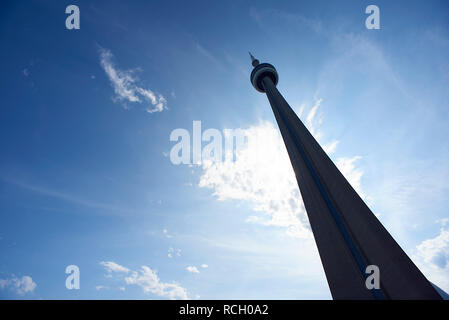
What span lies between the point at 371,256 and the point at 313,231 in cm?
738

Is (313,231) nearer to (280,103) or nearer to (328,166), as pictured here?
(328,166)

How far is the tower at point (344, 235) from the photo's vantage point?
1218 centimetres

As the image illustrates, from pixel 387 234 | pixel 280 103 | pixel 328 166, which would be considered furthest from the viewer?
pixel 280 103

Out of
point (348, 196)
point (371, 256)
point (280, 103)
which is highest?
point (280, 103)

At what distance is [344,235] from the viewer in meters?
18.2

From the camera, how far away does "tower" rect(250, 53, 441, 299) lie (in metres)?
12.2

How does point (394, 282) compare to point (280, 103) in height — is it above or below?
below
